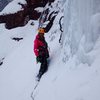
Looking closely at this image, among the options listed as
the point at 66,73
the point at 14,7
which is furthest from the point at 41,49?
the point at 14,7

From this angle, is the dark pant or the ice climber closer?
the ice climber

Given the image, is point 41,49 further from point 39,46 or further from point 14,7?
point 14,7

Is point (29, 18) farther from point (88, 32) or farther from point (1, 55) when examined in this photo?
point (88, 32)

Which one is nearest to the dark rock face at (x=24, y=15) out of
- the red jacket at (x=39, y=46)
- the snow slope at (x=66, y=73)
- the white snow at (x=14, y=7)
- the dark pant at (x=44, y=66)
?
the white snow at (x=14, y=7)

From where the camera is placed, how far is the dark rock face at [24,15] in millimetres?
23464

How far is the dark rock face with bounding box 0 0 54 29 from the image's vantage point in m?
23.5

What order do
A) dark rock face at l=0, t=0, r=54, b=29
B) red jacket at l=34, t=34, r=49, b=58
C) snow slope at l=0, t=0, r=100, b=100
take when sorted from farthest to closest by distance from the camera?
dark rock face at l=0, t=0, r=54, b=29, red jacket at l=34, t=34, r=49, b=58, snow slope at l=0, t=0, r=100, b=100

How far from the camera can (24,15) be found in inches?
944

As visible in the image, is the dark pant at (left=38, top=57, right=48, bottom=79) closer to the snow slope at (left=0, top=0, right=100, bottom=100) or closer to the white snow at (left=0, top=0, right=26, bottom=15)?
the snow slope at (left=0, top=0, right=100, bottom=100)

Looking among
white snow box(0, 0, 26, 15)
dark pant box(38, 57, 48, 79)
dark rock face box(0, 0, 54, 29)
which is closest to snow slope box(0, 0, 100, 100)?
dark pant box(38, 57, 48, 79)

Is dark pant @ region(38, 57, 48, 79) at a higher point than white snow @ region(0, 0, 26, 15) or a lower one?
higher

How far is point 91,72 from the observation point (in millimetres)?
6500

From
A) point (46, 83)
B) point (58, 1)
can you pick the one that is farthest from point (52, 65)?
point (58, 1)

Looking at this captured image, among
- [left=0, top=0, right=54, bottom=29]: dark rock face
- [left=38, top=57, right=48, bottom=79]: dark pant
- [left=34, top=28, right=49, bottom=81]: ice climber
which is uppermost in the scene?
[left=34, top=28, right=49, bottom=81]: ice climber
